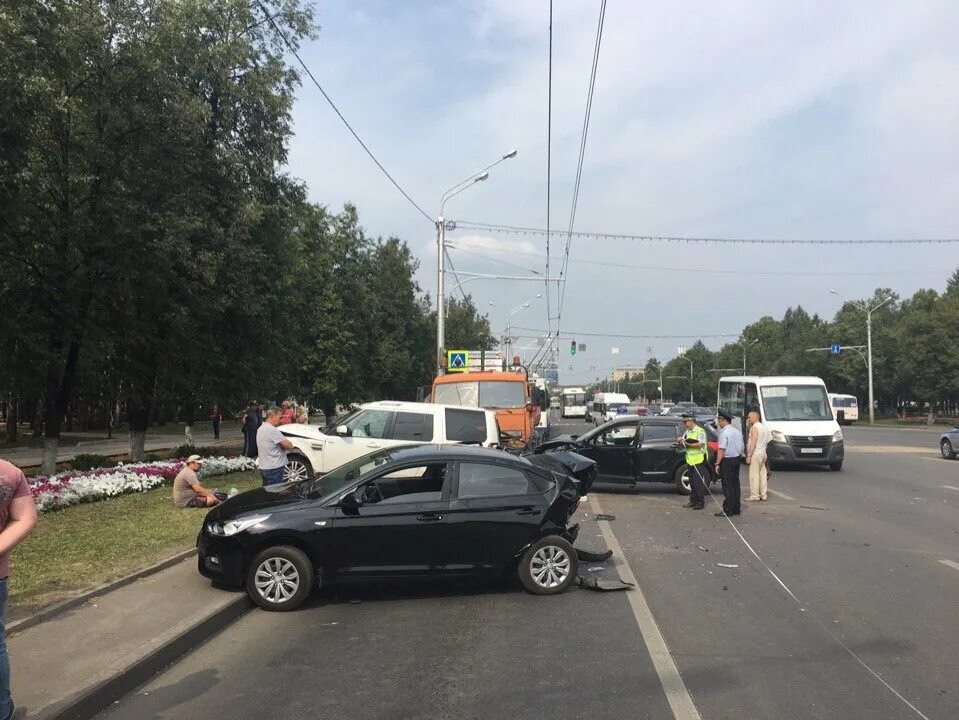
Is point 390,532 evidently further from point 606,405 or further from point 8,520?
point 606,405

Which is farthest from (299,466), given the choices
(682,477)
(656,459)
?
(682,477)

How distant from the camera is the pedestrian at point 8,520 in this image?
4.09 m

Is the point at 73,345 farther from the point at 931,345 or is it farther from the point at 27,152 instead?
the point at 931,345

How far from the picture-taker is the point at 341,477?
811 centimetres

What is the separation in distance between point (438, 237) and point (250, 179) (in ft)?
39.3

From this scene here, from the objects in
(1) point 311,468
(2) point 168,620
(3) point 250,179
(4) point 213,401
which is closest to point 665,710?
(2) point 168,620

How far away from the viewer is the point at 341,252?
41.2m

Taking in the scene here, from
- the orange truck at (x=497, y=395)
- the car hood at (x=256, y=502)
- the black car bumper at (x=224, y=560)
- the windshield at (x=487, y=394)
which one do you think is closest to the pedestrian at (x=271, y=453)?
the car hood at (x=256, y=502)

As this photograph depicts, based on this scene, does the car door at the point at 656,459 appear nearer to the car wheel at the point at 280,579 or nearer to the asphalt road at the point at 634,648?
the asphalt road at the point at 634,648

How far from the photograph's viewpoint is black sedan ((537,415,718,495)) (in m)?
15.9

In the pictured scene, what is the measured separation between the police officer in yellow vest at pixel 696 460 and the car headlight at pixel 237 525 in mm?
8572


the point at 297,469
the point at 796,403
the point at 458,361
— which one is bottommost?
the point at 297,469

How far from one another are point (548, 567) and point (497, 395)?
1462cm

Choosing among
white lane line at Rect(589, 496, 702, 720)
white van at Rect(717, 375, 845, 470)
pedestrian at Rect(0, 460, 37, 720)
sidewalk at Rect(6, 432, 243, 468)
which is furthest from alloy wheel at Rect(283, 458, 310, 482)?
white van at Rect(717, 375, 845, 470)
